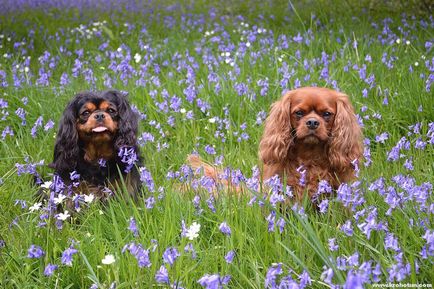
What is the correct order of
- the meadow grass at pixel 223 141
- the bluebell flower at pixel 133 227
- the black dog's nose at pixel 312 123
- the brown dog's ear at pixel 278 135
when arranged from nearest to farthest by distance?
1. the meadow grass at pixel 223 141
2. the bluebell flower at pixel 133 227
3. the black dog's nose at pixel 312 123
4. the brown dog's ear at pixel 278 135

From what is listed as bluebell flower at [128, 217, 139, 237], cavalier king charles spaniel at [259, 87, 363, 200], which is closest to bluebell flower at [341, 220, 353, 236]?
bluebell flower at [128, 217, 139, 237]

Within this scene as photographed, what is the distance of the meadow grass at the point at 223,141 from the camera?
2.44 meters

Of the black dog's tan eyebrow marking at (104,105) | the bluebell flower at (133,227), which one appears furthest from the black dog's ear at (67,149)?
the bluebell flower at (133,227)

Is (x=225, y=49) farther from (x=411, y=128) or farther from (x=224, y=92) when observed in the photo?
(x=411, y=128)

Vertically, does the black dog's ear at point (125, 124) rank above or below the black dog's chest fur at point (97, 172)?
above

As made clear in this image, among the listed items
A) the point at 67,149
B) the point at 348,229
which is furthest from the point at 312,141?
the point at 67,149

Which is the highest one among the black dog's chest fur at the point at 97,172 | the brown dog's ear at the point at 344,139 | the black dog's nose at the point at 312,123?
the black dog's nose at the point at 312,123

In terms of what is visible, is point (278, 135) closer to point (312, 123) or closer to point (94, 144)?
point (312, 123)

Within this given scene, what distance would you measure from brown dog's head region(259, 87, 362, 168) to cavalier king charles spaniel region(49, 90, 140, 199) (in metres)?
0.92

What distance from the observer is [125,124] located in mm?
3977

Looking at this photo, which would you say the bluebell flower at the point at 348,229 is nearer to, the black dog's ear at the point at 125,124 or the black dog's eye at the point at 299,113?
the black dog's eye at the point at 299,113

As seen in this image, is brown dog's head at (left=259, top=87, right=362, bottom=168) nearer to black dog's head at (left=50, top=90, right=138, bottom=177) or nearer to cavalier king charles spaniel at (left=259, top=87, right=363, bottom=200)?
cavalier king charles spaniel at (left=259, top=87, right=363, bottom=200)

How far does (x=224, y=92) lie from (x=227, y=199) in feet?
6.96

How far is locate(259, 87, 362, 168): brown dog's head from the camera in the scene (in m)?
3.50
